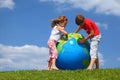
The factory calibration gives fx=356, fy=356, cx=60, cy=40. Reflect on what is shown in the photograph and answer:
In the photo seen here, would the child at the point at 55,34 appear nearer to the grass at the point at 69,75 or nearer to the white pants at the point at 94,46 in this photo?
the white pants at the point at 94,46

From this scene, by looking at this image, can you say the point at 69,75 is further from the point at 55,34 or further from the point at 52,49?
the point at 55,34

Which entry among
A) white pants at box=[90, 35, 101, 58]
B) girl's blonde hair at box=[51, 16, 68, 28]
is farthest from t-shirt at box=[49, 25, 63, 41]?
white pants at box=[90, 35, 101, 58]

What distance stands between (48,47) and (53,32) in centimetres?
71

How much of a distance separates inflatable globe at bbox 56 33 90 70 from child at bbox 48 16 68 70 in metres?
0.24

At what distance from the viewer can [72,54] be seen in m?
15.0

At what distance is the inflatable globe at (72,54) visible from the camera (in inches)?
588

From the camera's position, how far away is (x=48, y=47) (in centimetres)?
1596

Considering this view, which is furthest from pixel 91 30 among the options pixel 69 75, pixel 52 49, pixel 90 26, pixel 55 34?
pixel 69 75

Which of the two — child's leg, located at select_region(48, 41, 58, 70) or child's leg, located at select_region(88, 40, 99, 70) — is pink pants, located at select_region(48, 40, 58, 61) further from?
child's leg, located at select_region(88, 40, 99, 70)

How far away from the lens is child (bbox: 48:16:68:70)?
15.4 meters

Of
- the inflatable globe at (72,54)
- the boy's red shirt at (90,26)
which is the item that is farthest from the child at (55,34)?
the boy's red shirt at (90,26)

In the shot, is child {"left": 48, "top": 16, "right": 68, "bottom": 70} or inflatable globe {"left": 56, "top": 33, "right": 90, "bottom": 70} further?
child {"left": 48, "top": 16, "right": 68, "bottom": 70}

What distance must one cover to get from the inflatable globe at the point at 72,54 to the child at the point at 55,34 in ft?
0.78

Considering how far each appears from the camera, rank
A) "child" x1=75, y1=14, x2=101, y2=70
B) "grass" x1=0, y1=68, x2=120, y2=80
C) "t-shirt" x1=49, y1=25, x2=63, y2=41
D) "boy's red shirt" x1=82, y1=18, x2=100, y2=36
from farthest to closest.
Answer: "t-shirt" x1=49, y1=25, x2=63, y2=41 < "boy's red shirt" x1=82, y1=18, x2=100, y2=36 < "child" x1=75, y1=14, x2=101, y2=70 < "grass" x1=0, y1=68, x2=120, y2=80
